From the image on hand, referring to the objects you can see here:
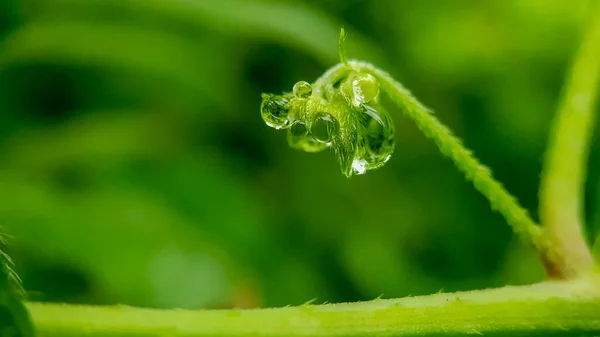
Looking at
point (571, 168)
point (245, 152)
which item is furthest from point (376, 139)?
point (245, 152)

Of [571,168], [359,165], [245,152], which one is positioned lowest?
[359,165]

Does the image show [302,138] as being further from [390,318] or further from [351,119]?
[390,318]

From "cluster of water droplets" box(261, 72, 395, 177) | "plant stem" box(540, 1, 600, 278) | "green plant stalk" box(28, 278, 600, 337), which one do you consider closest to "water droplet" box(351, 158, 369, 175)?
"cluster of water droplets" box(261, 72, 395, 177)

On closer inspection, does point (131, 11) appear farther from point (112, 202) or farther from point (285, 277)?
point (285, 277)

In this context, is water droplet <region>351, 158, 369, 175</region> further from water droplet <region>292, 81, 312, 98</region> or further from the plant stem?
the plant stem

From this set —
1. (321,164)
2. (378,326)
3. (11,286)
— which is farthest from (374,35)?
(11,286)

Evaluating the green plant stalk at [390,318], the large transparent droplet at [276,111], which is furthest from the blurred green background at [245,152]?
the large transparent droplet at [276,111]
